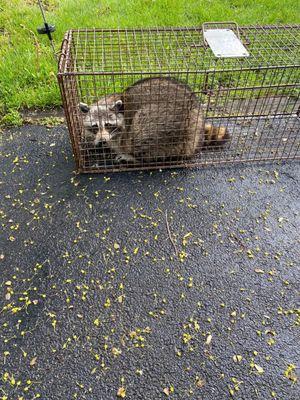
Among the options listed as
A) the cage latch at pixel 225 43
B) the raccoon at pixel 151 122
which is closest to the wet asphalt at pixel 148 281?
the raccoon at pixel 151 122

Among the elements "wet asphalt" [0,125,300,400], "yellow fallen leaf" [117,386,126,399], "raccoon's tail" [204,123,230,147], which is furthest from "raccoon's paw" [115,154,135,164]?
"yellow fallen leaf" [117,386,126,399]

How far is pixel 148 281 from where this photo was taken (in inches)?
107

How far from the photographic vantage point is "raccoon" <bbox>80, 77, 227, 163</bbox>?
11.0 ft

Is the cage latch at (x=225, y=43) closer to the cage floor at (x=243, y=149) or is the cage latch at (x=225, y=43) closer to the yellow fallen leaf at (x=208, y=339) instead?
the cage floor at (x=243, y=149)

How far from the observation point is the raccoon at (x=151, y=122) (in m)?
3.37

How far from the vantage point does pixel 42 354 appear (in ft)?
7.67

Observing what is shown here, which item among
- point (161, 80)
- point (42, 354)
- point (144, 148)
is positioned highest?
point (161, 80)

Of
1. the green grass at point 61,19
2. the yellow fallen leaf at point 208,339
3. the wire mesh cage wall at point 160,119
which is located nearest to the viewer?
the yellow fallen leaf at point 208,339

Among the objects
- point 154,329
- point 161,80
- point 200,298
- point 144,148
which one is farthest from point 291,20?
point 154,329

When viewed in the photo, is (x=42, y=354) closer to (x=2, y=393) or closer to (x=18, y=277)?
(x=2, y=393)

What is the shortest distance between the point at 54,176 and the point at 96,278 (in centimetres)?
124

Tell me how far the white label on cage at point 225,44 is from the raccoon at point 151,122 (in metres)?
0.43

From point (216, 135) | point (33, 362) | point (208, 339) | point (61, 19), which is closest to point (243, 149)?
point (216, 135)

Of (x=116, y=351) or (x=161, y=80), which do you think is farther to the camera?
(x=161, y=80)
